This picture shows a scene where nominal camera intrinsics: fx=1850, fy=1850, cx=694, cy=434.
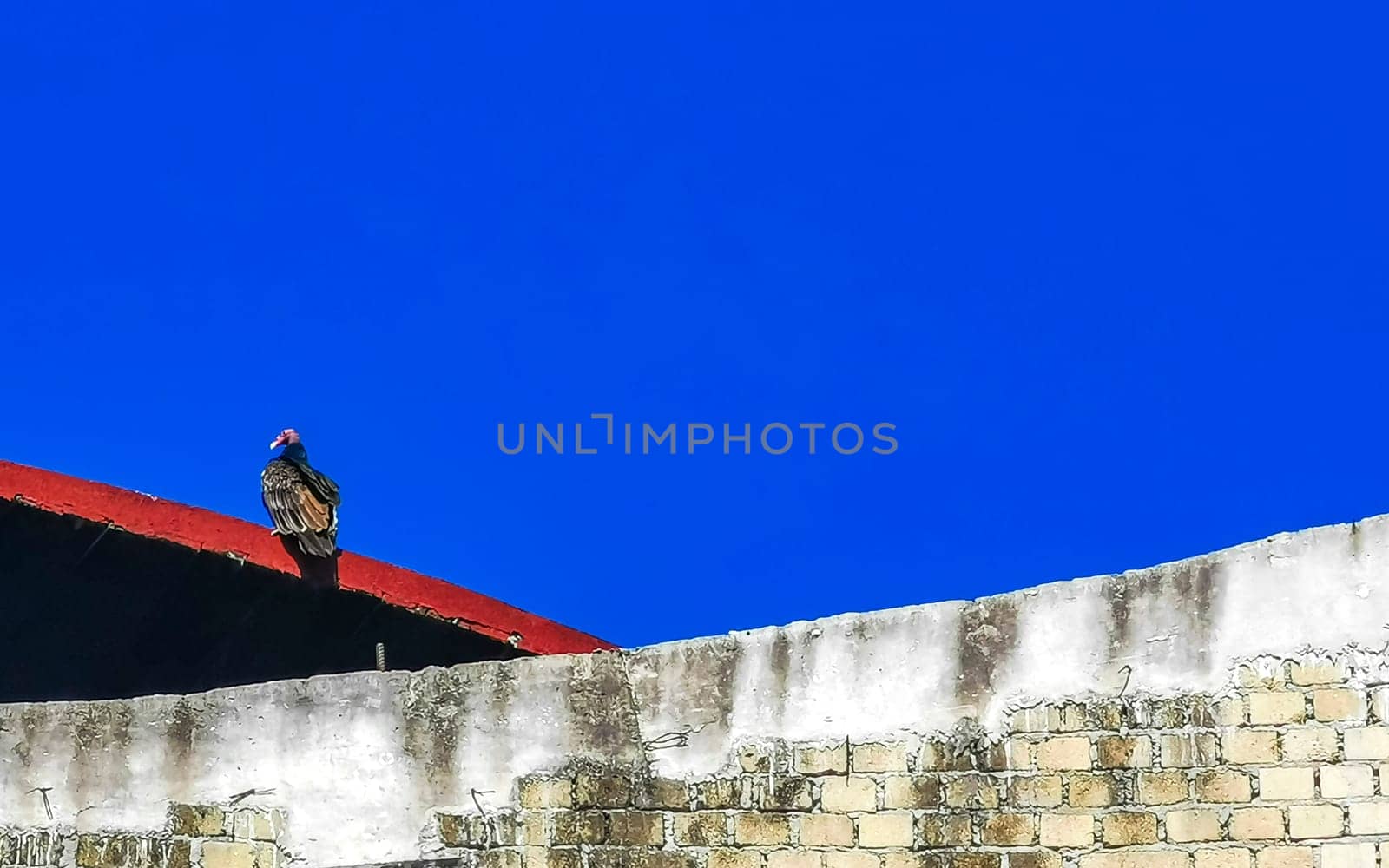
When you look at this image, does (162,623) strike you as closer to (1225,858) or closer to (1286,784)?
(1225,858)

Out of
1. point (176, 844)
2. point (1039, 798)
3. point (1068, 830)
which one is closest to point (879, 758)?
point (1039, 798)

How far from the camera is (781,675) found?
5.85 meters

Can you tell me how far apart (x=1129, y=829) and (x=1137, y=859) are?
3.6 inches

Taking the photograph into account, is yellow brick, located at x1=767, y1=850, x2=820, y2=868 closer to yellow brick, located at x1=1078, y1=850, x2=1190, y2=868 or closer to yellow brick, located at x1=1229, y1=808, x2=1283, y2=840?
yellow brick, located at x1=1078, y1=850, x2=1190, y2=868

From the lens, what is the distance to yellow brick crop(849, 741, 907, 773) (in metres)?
5.72

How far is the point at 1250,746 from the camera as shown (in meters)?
5.57

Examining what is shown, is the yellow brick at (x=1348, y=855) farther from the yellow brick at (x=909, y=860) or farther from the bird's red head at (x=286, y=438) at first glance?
the bird's red head at (x=286, y=438)

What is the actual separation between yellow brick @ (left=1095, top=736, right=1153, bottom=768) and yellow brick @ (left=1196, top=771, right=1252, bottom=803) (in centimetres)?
17

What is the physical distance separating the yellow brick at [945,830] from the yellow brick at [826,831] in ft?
0.75

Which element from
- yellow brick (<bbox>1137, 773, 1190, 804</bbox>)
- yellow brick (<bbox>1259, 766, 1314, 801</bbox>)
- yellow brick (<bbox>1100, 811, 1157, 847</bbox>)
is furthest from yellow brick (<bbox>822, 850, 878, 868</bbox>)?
yellow brick (<bbox>1259, 766, 1314, 801</bbox>)

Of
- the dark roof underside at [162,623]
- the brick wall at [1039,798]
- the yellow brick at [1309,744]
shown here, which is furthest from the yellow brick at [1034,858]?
the dark roof underside at [162,623]

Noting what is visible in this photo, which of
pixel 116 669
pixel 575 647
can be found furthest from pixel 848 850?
pixel 116 669

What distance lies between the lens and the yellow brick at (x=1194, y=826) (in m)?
5.54

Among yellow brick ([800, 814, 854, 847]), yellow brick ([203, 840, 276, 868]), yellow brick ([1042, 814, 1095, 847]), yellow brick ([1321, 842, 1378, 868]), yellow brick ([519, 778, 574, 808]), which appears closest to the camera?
yellow brick ([1321, 842, 1378, 868])
